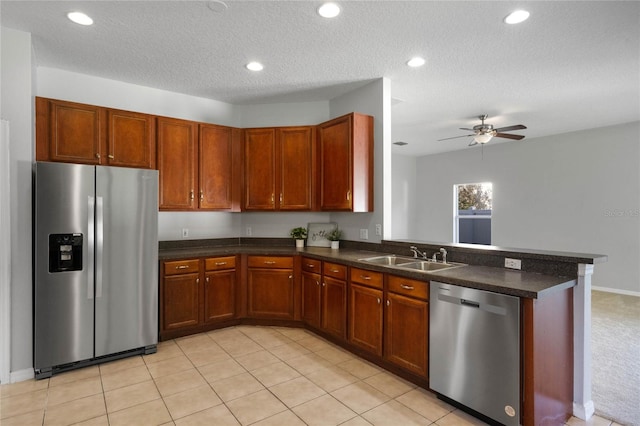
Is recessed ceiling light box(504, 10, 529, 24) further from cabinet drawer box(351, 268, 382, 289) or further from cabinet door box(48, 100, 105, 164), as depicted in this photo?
cabinet door box(48, 100, 105, 164)

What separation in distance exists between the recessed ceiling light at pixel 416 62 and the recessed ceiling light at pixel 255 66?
1443mm

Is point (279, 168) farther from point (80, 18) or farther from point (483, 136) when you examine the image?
point (483, 136)

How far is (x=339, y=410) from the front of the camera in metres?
2.30

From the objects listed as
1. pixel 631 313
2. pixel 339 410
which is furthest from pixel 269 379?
pixel 631 313

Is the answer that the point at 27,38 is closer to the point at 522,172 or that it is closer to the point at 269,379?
the point at 269,379

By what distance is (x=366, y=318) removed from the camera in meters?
3.03

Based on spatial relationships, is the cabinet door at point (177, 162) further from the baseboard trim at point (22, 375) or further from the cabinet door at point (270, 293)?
the baseboard trim at point (22, 375)

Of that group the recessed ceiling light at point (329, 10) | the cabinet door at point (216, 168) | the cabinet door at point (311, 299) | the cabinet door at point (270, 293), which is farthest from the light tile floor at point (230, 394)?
the recessed ceiling light at point (329, 10)

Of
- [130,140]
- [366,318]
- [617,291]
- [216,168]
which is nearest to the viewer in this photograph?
[366,318]

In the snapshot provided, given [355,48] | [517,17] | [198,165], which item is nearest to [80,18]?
[198,165]


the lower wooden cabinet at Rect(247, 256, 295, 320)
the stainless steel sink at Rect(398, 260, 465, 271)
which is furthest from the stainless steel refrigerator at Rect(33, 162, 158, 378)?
the stainless steel sink at Rect(398, 260, 465, 271)

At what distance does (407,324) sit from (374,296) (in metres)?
0.39

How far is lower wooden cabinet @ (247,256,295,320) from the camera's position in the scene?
12.8 feet

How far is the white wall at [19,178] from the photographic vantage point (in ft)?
8.80
